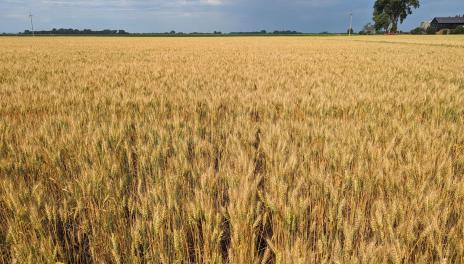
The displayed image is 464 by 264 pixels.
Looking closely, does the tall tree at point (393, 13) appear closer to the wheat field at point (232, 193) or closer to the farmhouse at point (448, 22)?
the farmhouse at point (448, 22)

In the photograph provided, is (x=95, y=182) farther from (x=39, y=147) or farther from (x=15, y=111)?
(x=15, y=111)

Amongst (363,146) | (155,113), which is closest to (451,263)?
(363,146)

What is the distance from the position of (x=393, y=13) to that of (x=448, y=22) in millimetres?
29224

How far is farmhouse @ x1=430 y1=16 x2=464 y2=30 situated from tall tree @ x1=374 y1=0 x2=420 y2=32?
23353mm

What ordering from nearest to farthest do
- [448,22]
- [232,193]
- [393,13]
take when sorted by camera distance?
[232,193] < [393,13] < [448,22]

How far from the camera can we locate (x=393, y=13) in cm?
8219

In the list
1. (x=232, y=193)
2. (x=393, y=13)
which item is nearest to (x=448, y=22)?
(x=393, y=13)

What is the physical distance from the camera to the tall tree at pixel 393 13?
266 feet

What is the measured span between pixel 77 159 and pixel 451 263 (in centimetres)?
193

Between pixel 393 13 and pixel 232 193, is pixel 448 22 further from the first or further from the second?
pixel 232 193

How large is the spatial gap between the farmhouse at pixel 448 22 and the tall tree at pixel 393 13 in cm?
2335

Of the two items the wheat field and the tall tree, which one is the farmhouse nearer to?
the tall tree

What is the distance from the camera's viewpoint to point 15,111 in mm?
3293

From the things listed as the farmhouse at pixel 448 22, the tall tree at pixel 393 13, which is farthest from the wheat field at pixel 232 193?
the farmhouse at pixel 448 22
